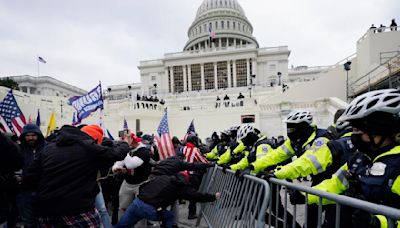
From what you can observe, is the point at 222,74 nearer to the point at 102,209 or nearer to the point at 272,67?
the point at 272,67

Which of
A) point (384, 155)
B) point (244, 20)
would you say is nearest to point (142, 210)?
point (384, 155)

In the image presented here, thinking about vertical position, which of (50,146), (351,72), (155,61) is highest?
(155,61)

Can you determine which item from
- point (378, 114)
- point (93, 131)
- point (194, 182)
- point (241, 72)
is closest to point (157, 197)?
point (93, 131)

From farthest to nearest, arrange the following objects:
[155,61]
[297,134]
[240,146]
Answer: [155,61], [240,146], [297,134]

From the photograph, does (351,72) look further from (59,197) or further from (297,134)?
(59,197)

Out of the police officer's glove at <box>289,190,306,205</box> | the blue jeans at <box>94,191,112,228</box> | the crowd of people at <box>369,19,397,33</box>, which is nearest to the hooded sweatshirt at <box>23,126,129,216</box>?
the blue jeans at <box>94,191,112,228</box>

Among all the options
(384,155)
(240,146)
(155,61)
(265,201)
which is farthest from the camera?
(155,61)

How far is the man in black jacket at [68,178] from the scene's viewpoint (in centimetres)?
288

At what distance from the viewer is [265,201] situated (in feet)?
9.37

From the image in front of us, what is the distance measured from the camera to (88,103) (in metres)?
9.19

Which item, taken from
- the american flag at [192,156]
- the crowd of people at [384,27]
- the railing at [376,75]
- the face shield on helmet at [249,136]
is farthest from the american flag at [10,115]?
the crowd of people at [384,27]

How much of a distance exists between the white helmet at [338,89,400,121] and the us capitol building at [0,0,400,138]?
66.0 ft

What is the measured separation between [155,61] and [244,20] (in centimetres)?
3148

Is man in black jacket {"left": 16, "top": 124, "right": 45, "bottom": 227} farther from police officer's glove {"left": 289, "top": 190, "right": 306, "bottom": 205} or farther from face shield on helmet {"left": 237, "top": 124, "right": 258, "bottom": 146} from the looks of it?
police officer's glove {"left": 289, "top": 190, "right": 306, "bottom": 205}
